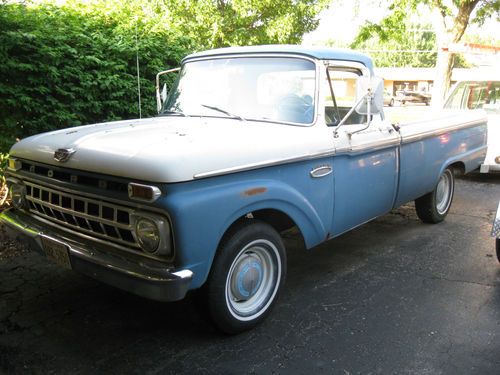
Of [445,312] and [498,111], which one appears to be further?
[498,111]

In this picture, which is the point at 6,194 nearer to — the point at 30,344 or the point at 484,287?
the point at 30,344

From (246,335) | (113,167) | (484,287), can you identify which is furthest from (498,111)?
(113,167)

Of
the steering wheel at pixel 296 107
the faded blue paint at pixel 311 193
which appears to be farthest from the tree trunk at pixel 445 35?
the steering wheel at pixel 296 107

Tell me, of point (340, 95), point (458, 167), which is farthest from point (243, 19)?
point (340, 95)

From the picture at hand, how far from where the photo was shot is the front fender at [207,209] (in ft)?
8.43

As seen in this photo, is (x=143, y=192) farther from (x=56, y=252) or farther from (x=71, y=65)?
(x=71, y=65)

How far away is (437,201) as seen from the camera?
19.4 ft

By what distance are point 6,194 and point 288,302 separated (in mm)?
3691

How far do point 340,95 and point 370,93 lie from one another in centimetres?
64

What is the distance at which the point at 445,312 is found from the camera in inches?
140

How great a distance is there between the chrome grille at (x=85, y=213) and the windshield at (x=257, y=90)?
1367 millimetres

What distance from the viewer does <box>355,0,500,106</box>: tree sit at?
12062 millimetres

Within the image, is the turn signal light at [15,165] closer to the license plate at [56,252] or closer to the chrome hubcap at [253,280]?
the license plate at [56,252]

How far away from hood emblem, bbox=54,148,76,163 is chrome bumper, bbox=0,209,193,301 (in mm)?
515
